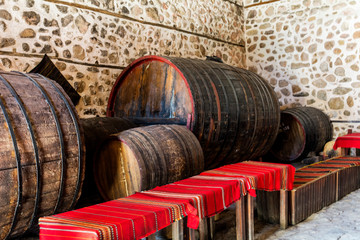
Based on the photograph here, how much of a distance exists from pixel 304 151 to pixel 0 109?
13.9 feet

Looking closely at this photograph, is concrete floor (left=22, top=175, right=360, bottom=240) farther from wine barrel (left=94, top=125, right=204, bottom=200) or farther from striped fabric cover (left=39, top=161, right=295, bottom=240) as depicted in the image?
wine barrel (left=94, top=125, right=204, bottom=200)

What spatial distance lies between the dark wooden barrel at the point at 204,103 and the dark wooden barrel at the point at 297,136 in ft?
3.83

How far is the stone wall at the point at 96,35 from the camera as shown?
11.3ft

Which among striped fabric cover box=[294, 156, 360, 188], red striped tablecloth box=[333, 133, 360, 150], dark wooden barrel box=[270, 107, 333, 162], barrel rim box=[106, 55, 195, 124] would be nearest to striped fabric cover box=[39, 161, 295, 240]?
striped fabric cover box=[294, 156, 360, 188]

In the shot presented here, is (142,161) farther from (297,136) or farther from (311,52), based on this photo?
(311,52)

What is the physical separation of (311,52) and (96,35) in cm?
397

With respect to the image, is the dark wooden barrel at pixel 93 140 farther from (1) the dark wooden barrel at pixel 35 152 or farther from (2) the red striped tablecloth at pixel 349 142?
(2) the red striped tablecloth at pixel 349 142

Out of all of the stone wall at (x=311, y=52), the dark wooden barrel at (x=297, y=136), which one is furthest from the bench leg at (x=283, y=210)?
the stone wall at (x=311, y=52)

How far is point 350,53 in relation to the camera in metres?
5.82

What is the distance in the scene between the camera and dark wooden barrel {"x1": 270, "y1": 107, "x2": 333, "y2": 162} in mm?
5012

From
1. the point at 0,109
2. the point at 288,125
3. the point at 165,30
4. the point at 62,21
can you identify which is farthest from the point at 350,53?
the point at 0,109

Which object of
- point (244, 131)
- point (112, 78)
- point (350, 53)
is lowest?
point (244, 131)

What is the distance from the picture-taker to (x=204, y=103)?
10.6ft

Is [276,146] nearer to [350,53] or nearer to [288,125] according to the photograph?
[288,125]
